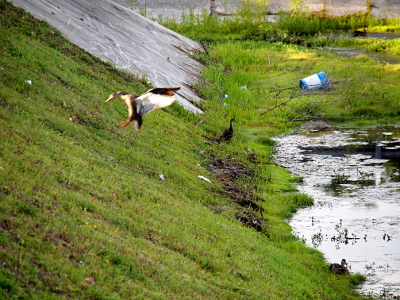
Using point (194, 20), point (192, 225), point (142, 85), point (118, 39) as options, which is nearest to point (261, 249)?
point (192, 225)

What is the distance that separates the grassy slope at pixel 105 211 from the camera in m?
4.80

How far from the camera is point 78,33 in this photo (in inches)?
536

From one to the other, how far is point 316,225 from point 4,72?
18.9 feet

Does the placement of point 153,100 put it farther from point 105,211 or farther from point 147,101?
point 105,211

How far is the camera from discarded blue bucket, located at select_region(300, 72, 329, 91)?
17.8 metres

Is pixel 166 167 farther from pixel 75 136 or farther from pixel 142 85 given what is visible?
pixel 142 85

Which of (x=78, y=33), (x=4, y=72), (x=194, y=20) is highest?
(x=194, y=20)

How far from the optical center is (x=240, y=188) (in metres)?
10.2

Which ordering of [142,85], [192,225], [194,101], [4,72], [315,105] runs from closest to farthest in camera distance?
[192,225]
[4,72]
[142,85]
[194,101]
[315,105]

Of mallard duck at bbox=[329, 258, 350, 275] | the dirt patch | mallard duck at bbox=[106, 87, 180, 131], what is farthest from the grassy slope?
mallard duck at bbox=[106, 87, 180, 131]

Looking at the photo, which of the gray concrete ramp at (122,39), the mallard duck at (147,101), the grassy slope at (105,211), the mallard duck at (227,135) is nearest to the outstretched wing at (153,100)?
the mallard duck at (147,101)

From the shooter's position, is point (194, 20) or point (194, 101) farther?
point (194, 20)

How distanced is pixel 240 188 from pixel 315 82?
8.84 m

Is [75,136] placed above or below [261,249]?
above
